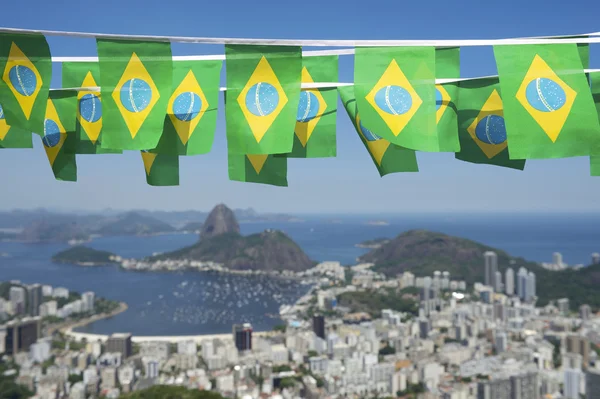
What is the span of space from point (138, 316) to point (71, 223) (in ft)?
51.2

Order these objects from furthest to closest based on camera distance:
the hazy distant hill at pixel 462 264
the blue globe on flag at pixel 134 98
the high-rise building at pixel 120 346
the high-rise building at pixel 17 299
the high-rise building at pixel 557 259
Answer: the high-rise building at pixel 557 259 → the high-rise building at pixel 17 299 → the hazy distant hill at pixel 462 264 → the high-rise building at pixel 120 346 → the blue globe on flag at pixel 134 98

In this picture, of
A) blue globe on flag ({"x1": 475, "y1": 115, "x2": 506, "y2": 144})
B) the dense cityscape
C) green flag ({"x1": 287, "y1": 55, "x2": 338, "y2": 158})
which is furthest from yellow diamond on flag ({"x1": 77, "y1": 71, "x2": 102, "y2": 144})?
the dense cityscape

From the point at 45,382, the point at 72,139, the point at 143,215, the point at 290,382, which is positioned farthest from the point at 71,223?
the point at 72,139

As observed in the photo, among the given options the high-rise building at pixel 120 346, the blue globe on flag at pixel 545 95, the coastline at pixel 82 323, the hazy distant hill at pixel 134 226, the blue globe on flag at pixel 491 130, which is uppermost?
the blue globe on flag at pixel 545 95

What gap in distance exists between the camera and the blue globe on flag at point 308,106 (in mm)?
1315

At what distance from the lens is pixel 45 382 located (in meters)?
10.0

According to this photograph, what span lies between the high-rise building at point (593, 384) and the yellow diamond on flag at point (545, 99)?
8.57m

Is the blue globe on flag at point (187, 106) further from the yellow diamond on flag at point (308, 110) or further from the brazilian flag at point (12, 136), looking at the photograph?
the brazilian flag at point (12, 136)

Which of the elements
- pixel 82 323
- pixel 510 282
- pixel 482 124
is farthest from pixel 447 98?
pixel 82 323

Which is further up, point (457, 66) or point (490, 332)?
point (457, 66)

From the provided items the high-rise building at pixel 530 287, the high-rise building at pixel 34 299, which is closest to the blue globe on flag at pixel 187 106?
the high-rise building at pixel 34 299

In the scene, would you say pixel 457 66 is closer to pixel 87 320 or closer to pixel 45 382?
pixel 45 382

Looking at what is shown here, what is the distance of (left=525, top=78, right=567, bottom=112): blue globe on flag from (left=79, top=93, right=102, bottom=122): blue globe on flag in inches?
41.8

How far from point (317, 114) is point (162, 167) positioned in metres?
0.44
